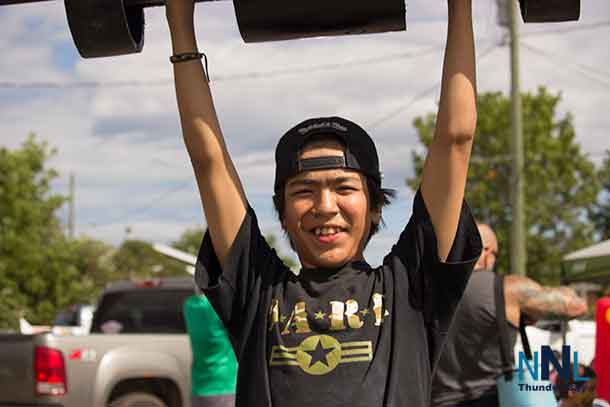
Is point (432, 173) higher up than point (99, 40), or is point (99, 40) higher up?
point (99, 40)

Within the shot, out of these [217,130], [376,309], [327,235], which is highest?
[217,130]

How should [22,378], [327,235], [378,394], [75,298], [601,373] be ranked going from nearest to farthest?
[378,394], [327,235], [601,373], [22,378], [75,298]

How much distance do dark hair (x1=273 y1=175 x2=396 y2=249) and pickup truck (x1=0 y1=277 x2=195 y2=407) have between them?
7099 mm

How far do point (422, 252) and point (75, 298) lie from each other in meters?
26.4

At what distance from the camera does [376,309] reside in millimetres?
2410

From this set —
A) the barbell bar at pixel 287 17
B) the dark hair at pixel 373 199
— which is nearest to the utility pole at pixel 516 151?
the dark hair at pixel 373 199

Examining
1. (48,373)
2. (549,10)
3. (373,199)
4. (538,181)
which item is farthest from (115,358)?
(538,181)

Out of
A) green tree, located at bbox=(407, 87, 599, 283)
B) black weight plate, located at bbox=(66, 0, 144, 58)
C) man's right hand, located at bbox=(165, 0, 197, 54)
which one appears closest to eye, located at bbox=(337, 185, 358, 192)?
man's right hand, located at bbox=(165, 0, 197, 54)

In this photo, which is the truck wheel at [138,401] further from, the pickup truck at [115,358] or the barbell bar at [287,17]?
the barbell bar at [287,17]

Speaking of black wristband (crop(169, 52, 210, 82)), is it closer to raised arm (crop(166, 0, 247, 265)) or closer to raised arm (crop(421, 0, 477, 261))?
raised arm (crop(166, 0, 247, 265))

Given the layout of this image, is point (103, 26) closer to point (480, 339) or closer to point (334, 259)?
point (334, 259)

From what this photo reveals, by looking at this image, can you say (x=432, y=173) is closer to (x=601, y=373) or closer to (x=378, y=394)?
(x=378, y=394)

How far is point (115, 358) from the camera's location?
31.8 feet

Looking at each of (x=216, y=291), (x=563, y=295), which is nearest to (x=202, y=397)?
(x=563, y=295)
